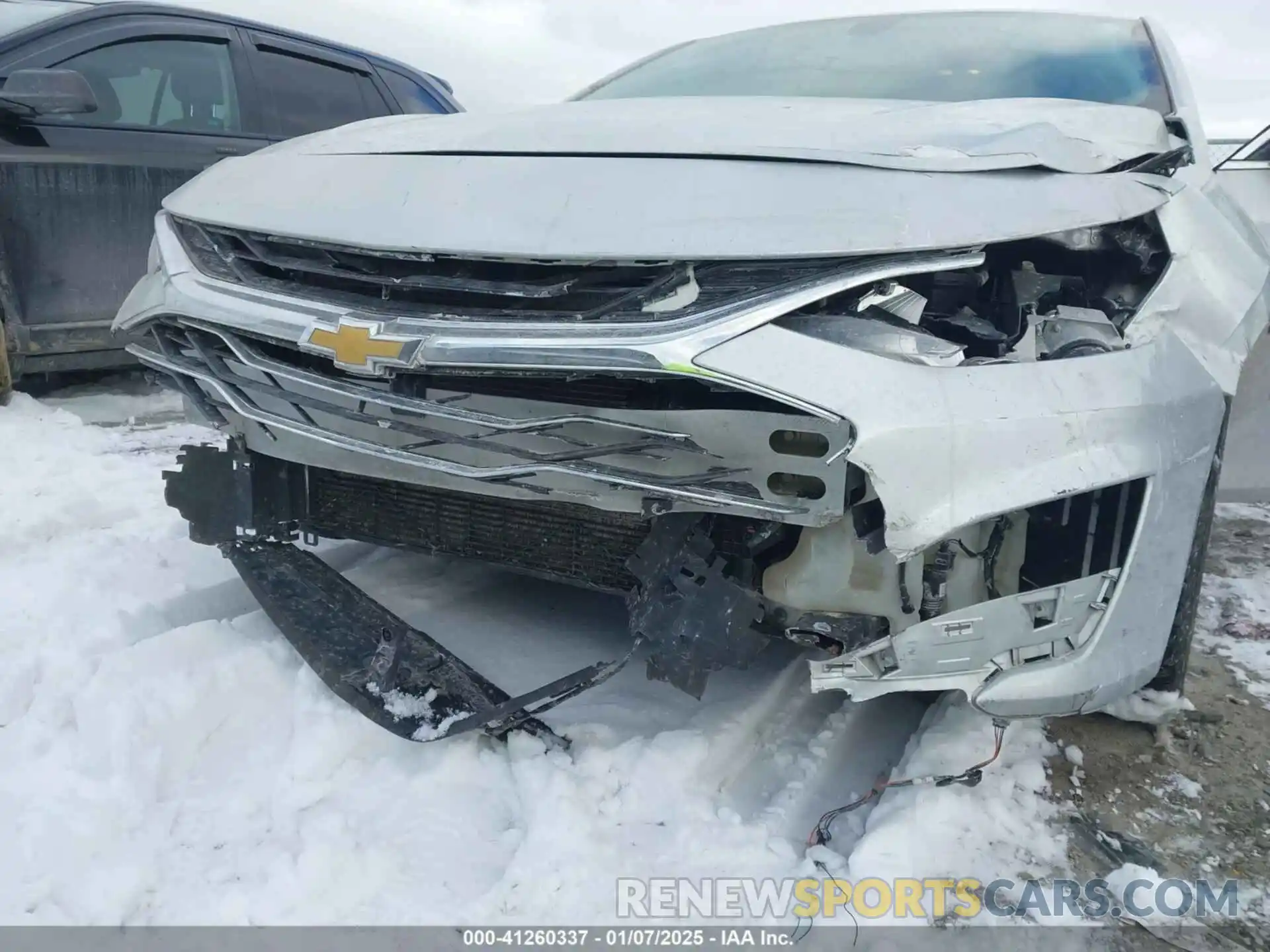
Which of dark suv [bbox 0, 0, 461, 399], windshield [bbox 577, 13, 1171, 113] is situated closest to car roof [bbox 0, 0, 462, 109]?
dark suv [bbox 0, 0, 461, 399]

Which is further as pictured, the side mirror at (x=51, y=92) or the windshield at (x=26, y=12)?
the windshield at (x=26, y=12)

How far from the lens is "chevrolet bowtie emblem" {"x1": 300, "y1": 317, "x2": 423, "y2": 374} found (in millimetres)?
1791

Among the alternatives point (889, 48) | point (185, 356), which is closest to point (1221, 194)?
point (889, 48)

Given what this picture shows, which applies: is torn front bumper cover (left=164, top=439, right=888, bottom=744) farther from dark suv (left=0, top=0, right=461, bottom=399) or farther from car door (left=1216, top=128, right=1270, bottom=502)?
dark suv (left=0, top=0, right=461, bottom=399)

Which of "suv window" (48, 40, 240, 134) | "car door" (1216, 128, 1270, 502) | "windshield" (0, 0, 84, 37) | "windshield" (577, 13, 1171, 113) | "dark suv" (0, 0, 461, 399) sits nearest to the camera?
"windshield" (577, 13, 1171, 113)

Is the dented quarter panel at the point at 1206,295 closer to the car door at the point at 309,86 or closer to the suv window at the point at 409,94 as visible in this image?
the car door at the point at 309,86

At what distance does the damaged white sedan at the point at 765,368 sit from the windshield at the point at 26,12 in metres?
2.67

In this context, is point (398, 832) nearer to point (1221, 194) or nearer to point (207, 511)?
point (207, 511)

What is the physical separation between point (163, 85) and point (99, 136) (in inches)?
17.3

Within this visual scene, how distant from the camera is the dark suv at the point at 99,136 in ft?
13.4

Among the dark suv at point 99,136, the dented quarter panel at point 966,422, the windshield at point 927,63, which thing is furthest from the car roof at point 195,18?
the dented quarter panel at point 966,422

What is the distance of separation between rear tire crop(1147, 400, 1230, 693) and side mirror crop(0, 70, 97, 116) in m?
3.99

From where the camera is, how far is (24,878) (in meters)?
1.68

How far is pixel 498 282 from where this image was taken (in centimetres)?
185
